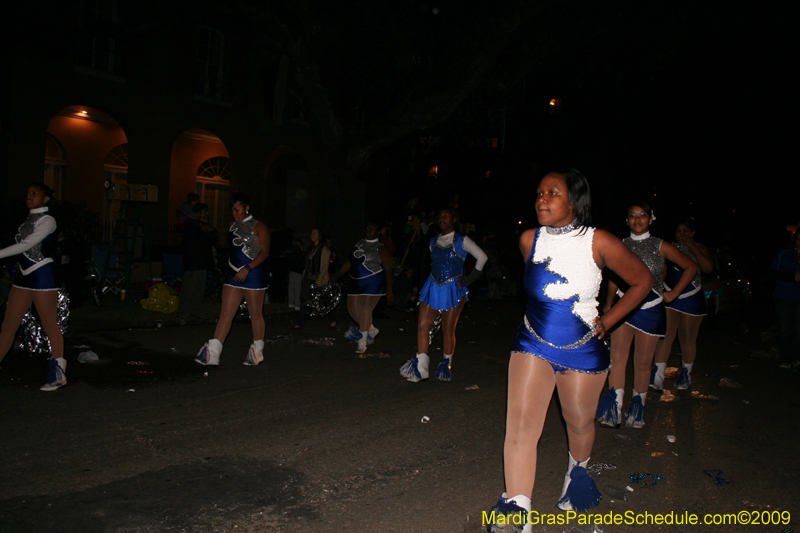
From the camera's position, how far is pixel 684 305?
7141mm

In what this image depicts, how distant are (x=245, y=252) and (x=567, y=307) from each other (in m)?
4.76

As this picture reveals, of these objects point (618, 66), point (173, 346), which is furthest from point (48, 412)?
point (618, 66)

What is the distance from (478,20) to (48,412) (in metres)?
12.6

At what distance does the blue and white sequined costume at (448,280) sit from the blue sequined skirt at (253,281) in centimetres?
192

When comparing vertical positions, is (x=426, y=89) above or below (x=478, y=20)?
below

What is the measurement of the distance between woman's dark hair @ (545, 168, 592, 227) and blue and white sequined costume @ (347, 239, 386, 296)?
5.65m

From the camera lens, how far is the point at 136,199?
1277cm

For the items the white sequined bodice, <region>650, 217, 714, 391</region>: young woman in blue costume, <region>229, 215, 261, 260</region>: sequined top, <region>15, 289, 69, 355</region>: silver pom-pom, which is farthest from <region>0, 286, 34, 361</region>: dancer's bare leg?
<region>650, 217, 714, 391</region>: young woman in blue costume

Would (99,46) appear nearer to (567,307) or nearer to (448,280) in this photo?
(448,280)

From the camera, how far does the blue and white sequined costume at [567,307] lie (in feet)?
11.4

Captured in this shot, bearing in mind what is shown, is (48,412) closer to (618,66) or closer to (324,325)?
(324,325)

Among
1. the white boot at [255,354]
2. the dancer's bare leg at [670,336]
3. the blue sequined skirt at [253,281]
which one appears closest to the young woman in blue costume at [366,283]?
the white boot at [255,354]

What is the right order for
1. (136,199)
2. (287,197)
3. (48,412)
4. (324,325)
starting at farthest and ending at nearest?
(287,197) < (136,199) < (324,325) < (48,412)

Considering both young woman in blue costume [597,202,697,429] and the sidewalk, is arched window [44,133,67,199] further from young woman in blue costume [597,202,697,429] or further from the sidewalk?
young woman in blue costume [597,202,697,429]
